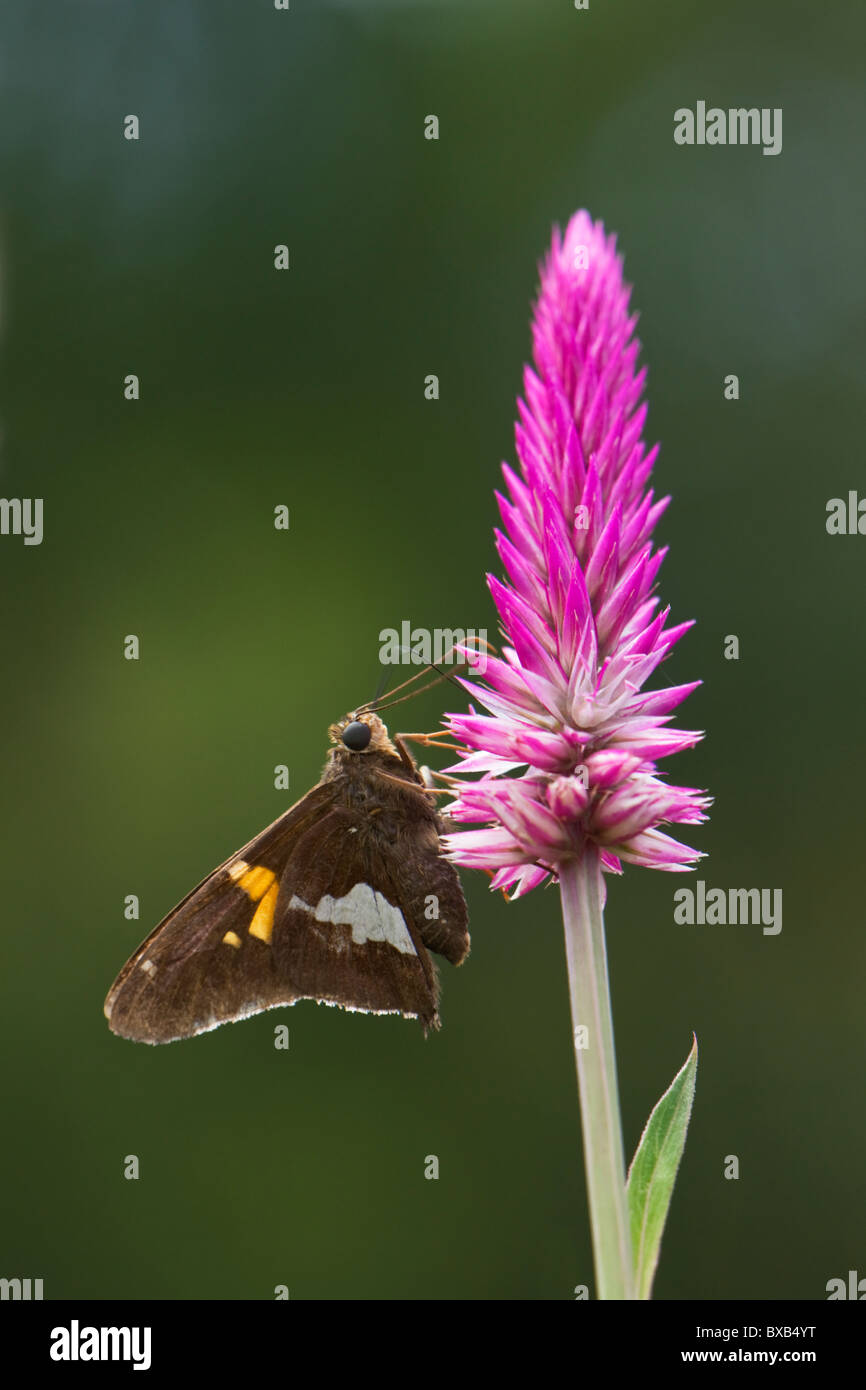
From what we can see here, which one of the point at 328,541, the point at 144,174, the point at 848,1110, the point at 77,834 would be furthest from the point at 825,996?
the point at 144,174

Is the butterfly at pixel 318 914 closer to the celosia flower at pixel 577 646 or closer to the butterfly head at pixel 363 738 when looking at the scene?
the butterfly head at pixel 363 738

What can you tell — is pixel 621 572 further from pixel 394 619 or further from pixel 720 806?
pixel 720 806

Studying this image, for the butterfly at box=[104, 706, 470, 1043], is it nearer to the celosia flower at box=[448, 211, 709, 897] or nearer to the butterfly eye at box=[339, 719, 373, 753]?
the butterfly eye at box=[339, 719, 373, 753]

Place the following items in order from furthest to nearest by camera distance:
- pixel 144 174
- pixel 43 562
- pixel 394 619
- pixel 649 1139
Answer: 1. pixel 144 174
2. pixel 43 562
3. pixel 394 619
4. pixel 649 1139

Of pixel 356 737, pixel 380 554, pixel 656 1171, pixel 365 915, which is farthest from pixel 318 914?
pixel 380 554

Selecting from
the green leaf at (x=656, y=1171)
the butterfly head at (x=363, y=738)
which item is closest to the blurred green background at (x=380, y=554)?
the butterfly head at (x=363, y=738)

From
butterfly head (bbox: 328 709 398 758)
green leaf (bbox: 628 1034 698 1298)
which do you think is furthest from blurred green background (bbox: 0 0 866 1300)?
green leaf (bbox: 628 1034 698 1298)

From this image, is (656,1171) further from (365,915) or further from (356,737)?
(356,737)
